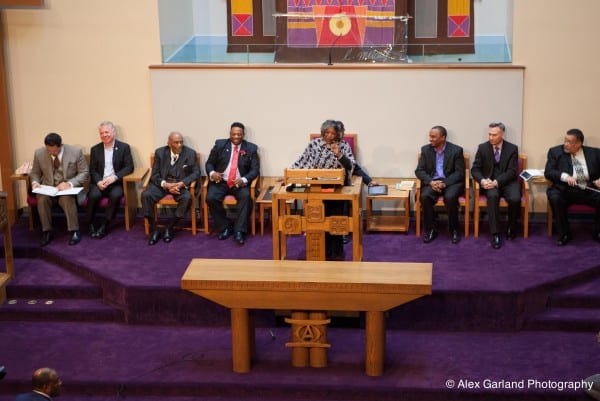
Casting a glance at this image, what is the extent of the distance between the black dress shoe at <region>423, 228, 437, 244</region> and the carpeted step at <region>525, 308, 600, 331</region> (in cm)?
152

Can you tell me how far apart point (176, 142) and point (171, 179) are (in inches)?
13.8

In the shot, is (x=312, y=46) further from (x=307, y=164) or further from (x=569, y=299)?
(x=569, y=299)

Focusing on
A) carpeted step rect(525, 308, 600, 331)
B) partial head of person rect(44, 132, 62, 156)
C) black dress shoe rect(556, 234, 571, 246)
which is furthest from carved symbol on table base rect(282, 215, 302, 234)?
partial head of person rect(44, 132, 62, 156)

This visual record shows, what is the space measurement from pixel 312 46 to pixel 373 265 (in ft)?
11.3

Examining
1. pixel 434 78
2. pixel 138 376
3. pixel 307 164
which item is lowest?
pixel 138 376

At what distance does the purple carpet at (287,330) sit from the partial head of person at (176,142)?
877mm

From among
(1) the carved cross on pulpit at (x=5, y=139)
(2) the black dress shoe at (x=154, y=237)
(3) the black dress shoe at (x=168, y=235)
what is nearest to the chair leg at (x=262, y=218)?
(3) the black dress shoe at (x=168, y=235)

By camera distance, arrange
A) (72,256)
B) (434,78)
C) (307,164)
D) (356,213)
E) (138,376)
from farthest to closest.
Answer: (434,78), (72,256), (307,164), (356,213), (138,376)

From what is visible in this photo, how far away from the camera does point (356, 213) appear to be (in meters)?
7.09

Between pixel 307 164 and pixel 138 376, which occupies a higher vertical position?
pixel 307 164

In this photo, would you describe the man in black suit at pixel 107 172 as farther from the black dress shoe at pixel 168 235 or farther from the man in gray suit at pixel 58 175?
the black dress shoe at pixel 168 235

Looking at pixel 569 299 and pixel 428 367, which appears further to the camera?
pixel 569 299

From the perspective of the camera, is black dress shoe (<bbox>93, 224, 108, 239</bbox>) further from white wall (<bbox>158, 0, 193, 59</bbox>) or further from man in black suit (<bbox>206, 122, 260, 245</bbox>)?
white wall (<bbox>158, 0, 193, 59</bbox>)

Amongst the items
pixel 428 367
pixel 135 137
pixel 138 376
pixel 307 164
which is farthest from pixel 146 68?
pixel 428 367
